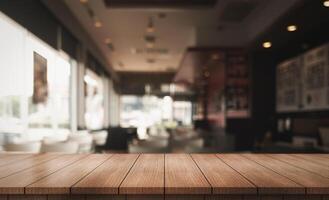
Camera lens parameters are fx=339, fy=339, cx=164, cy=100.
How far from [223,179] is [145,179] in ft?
1.15

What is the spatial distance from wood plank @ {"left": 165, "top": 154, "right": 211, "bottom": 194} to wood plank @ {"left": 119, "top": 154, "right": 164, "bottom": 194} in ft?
0.11

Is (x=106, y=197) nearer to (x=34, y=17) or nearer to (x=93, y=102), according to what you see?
(x=34, y=17)

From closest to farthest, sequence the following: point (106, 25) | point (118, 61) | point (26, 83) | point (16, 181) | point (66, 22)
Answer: point (16, 181) → point (26, 83) → point (66, 22) → point (106, 25) → point (118, 61)

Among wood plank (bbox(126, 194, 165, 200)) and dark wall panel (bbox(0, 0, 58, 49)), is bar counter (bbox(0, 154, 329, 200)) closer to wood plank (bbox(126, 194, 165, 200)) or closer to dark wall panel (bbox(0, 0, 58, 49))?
wood plank (bbox(126, 194, 165, 200))

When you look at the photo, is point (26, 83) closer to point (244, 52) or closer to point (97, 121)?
point (244, 52)

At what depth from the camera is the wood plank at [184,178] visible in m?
1.37

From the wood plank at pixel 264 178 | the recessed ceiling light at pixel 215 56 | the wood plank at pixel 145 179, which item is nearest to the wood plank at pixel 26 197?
the wood plank at pixel 145 179

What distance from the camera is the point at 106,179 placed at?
4.97 feet

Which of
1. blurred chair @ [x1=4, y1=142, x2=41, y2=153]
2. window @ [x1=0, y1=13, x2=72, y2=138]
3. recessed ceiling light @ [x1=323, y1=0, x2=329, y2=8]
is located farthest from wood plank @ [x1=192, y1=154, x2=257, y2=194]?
window @ [x1=0, y1=13, x2=72, y2=138]

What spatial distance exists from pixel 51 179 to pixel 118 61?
12088 mm

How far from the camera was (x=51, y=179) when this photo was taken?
1.52 metres

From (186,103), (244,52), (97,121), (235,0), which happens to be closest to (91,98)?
(97,121)

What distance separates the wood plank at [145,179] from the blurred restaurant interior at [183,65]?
195cm

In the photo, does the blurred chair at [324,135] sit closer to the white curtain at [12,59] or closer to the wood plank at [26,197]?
the white curtain at [12,59]
